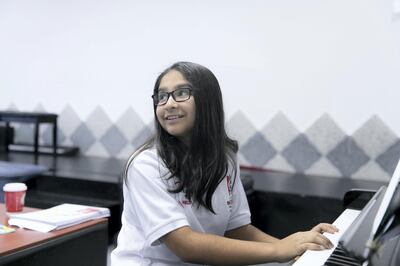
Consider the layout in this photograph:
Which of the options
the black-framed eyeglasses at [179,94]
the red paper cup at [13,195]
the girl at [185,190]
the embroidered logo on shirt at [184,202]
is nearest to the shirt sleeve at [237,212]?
the girl at [185,190]

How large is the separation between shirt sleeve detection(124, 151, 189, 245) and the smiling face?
11 centimetres

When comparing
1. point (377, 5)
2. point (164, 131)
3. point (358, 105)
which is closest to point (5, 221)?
point (164, 131)

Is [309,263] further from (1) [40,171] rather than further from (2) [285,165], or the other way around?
(1) [40,171]

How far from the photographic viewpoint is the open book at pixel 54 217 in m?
1.40

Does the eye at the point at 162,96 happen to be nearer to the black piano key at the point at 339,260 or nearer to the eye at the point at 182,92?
the eye at the point at 182,92

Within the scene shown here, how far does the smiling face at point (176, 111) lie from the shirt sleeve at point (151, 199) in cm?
11

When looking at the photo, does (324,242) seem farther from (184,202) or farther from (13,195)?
A: (13,195)

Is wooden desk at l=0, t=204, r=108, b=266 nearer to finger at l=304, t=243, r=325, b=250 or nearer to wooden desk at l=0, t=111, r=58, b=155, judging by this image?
finger at l=304, t=243, r=325, b=250

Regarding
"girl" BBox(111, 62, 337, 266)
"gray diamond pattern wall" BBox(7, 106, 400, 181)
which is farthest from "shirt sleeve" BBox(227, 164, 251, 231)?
"gray diamond pattern wall" BBox(7, 106, 400, 181)

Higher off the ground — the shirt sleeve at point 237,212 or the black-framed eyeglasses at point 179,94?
the black-framed eyeglasses at point 179,94

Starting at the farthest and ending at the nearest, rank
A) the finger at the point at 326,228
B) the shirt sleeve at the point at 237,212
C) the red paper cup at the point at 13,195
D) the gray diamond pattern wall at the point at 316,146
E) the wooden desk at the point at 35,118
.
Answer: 1. the wooden desk at the point at 35,118
2. the gray diamond pattern wall at the point at 316,146
3. the red paper cup at the point at 13,195
4. the shirt sleeve at the point at 237,212
5. the finger at the point at 326,228

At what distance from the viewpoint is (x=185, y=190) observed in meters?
1.18

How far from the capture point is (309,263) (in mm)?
893

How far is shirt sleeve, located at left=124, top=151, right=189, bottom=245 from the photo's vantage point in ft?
3.50
